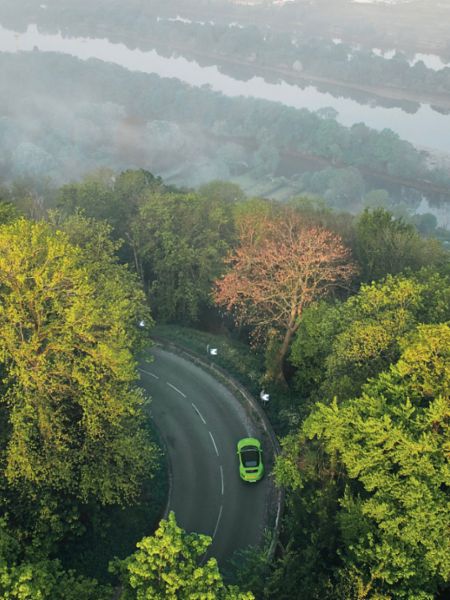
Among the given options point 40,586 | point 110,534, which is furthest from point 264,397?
point 40,586

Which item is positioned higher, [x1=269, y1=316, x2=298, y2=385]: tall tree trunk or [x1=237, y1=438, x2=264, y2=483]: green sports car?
[x1=269, y1=316, x2=298, y2=385]: tall tree trunk

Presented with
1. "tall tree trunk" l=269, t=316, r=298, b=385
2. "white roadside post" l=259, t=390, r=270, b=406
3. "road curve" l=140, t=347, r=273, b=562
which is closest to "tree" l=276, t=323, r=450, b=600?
"road curve" l=140, t=347, r=273, b=562

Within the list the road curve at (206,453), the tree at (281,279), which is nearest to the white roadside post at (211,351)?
the road curve at (206,453)

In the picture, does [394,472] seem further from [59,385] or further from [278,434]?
[59,385]

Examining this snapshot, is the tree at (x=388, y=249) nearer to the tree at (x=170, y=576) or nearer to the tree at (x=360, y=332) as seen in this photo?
the tree at (x=360, y=332)

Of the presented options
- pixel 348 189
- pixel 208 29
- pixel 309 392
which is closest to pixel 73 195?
pixel 309 392

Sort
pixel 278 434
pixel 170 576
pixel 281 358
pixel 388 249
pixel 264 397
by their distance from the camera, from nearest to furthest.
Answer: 1. pixel 170 576
2. pixel 278 434
3. pixel 264 397
4. pixel 281 358
5. pixel 388 249

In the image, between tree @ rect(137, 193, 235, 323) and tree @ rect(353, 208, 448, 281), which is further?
tree @ rect(137, 193, 235, 323)

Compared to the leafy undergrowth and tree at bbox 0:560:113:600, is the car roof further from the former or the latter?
tree at bbox 0:560:113:600
